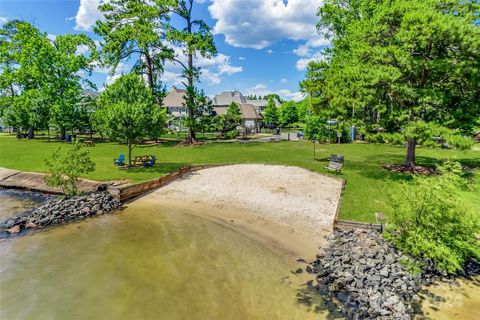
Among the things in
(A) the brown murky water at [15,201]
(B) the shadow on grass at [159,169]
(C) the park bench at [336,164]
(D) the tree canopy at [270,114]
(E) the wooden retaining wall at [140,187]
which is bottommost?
(A) the brown murky water at [15,201]

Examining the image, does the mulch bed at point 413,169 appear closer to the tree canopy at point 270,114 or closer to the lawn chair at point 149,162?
the lawn chair at point 149,162

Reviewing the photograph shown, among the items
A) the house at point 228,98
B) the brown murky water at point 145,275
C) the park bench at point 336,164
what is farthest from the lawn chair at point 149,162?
the house at point 228,98

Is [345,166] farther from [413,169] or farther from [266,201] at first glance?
[266,201]

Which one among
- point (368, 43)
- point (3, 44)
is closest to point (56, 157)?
point (368, 43)

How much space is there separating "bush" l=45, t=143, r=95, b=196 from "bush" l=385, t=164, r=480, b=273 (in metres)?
16.4

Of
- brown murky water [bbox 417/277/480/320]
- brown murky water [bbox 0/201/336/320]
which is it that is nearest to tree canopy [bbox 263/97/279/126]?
brown murky water [bbox 0/201/336/320]

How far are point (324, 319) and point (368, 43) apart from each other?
61.4 ft

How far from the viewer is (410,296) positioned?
7.93 meters

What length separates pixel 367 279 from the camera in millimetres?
8492

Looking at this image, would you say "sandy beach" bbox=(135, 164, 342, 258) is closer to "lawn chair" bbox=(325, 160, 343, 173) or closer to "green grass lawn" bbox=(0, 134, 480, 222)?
"lawn chair" bbox=(325, 160, 343, 173)

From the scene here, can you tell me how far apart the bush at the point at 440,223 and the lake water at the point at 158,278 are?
99 cm

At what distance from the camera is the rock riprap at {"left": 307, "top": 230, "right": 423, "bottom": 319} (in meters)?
7.45

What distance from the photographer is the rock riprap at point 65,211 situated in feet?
44.7

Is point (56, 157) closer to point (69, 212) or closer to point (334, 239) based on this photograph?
point (69, 212)
